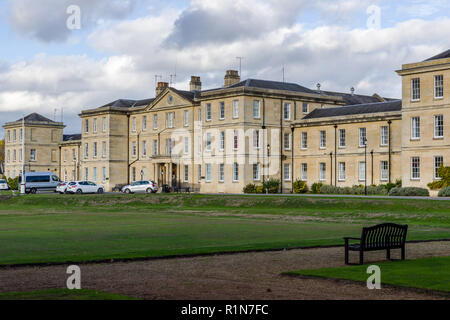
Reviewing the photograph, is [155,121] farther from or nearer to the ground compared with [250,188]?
farther from the ground

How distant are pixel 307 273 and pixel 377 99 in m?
77.4

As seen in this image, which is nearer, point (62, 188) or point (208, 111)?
point (62, 188)

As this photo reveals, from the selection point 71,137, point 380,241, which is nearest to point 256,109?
point 71,137

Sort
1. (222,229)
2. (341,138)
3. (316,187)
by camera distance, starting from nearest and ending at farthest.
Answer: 1. (222,229)
2. (316,187)
3. (341,138)

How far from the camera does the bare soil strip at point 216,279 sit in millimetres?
12109

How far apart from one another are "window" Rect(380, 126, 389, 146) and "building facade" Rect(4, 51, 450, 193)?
3.3 inches

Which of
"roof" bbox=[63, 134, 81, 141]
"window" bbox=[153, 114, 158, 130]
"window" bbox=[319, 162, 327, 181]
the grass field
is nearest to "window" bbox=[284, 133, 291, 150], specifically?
"window" bbox=[319, 162, 327, 181]

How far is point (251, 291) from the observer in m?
12.4

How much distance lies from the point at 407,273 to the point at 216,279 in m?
3.82

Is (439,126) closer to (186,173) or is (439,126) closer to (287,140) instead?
(287,140)

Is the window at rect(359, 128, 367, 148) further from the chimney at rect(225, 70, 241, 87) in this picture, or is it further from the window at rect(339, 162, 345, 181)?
the chimney at rect(225, 70, 241, 87)

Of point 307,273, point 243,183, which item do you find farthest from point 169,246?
point 243,183

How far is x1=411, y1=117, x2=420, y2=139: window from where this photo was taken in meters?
55.5

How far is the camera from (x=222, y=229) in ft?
89.9
